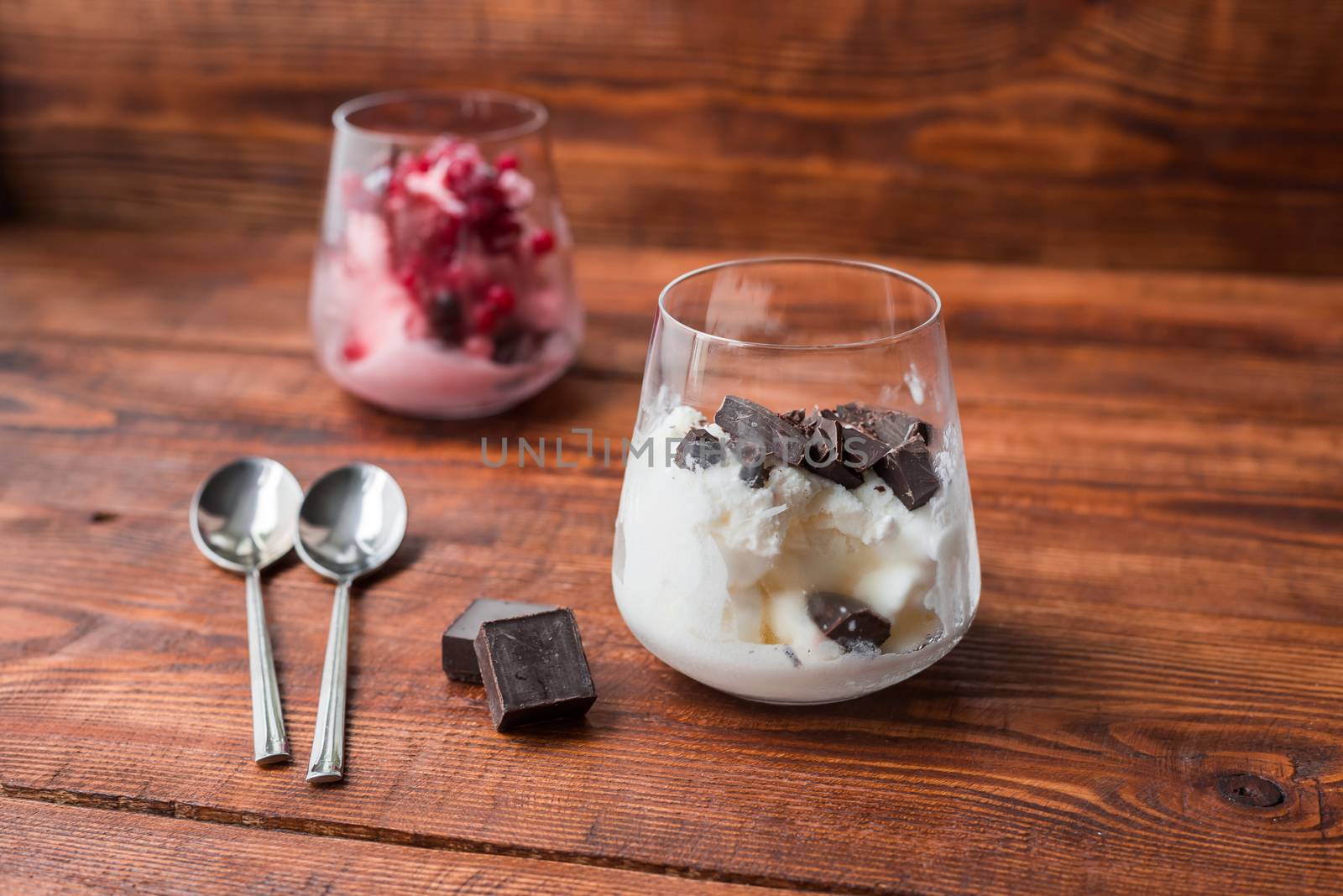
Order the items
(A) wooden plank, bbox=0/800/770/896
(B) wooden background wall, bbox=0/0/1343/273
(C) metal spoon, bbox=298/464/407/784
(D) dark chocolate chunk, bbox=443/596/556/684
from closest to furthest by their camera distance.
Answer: (A) wooden plank, bbox=0/800/770/896
(D) dark chocolate chunk, bbox=443/596/556/684
(C) metal spoon, bbox=298/464/407/784
(B) wooden background wall, bbox=0/0/1343/273

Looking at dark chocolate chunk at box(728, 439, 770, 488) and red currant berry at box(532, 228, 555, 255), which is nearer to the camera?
dark chocolate chunk at box(728, 439, 770, 488)

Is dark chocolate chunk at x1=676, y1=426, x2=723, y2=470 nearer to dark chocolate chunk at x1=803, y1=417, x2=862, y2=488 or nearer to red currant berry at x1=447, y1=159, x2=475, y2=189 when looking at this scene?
dark chocolate chunk at x1=803, y1=417, x2=862, y2=488

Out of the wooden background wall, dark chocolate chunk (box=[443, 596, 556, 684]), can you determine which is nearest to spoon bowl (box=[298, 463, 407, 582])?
dark chocolate chunk (box=[443, 596, 556, 684])

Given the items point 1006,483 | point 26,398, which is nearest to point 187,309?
point 26,398

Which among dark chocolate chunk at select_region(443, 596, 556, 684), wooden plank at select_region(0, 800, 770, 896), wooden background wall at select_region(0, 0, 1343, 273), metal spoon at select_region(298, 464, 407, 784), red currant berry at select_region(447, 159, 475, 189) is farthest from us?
wooden background wall at select_region(0, 0, 1343, 273)

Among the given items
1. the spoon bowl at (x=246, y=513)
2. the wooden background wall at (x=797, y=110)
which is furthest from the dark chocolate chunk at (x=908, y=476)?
the wooden background wall at (x=797, y=110)

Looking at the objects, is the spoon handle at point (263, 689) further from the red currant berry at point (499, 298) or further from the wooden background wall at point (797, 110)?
the wooden background wall at point (797, 110)

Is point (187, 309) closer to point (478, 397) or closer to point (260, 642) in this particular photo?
point (478, 397)

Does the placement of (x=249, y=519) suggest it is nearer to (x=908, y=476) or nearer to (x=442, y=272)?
(x=442, y=272)
